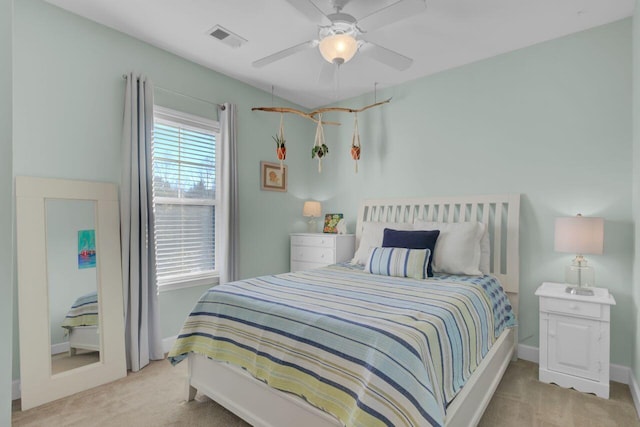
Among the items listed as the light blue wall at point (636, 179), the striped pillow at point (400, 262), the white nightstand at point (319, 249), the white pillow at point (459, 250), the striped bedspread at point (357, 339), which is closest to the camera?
the striped bedspread at point (357, 339)

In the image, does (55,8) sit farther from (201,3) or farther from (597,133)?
(597,133)

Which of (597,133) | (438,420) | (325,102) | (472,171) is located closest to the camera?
(438,420)

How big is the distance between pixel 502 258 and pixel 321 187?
7.54 ft

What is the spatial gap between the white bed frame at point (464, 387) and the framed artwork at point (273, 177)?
111 cm

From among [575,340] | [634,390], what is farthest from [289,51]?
[634,390]

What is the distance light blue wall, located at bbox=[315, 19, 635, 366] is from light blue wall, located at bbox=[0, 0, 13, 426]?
3.28 m

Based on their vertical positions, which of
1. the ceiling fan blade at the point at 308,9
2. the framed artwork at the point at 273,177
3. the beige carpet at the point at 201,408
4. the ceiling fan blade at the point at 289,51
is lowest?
the beige carpet at the point at 201,408

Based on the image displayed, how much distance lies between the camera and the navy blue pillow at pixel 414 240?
271 cm

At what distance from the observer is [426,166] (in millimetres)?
3486

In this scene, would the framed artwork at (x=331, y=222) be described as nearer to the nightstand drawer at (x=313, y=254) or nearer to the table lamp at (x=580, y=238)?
the nightstand drawer at (x=313, y=254)

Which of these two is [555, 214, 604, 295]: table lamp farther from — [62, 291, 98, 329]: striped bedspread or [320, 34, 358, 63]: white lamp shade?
[62, 291, 98, 329]: striped bedspread

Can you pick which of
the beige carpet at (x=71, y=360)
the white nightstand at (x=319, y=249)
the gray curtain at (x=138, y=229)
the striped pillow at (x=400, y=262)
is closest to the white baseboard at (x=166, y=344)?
the gray curtain at (x=138, y=229)

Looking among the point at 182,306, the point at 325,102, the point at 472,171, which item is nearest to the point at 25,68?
the point at 182,306

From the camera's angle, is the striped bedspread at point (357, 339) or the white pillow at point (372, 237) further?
the white pillow at point (372, 237)
